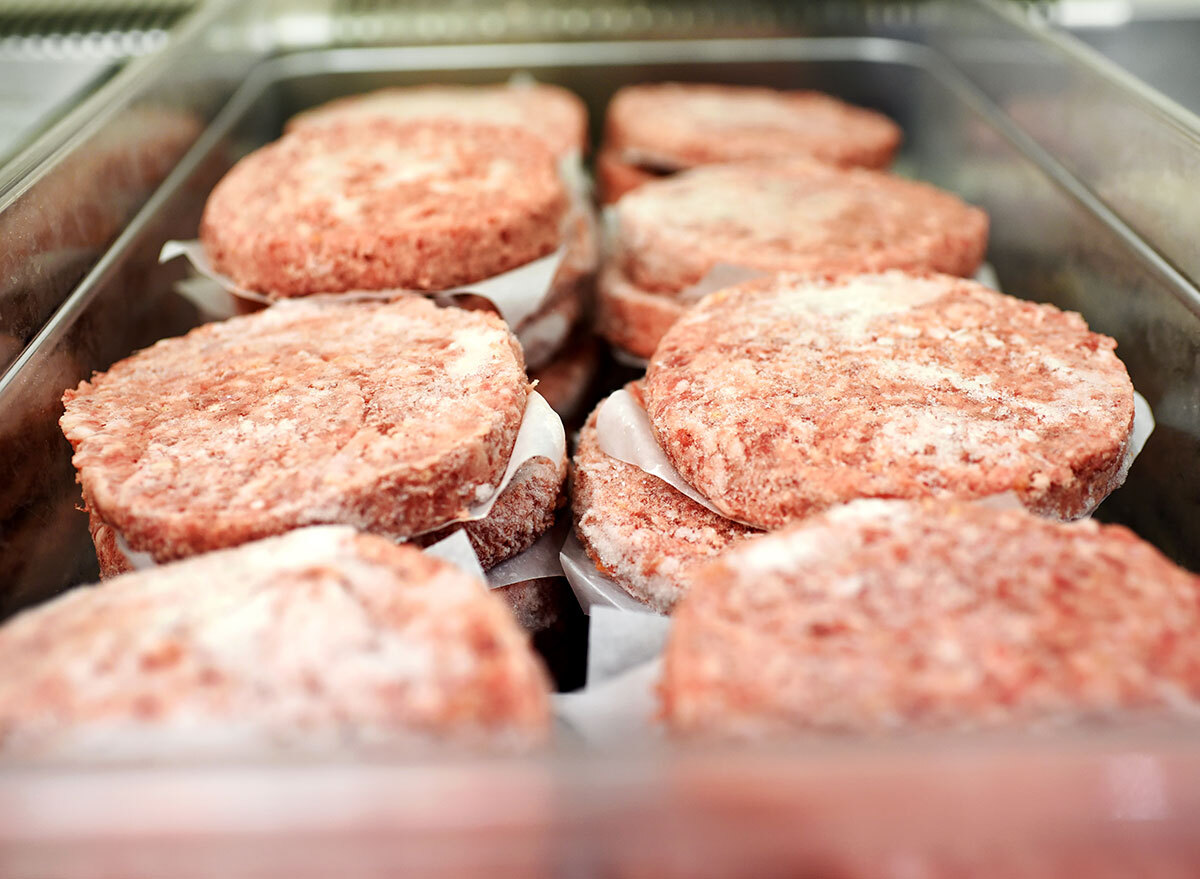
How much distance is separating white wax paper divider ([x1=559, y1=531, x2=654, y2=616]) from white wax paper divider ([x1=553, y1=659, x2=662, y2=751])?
22cm

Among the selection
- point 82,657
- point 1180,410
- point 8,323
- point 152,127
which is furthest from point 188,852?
point 152,127

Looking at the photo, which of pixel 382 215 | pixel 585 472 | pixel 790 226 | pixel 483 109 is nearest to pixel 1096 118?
pixel 790 226

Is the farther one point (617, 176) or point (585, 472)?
point (617, 176)

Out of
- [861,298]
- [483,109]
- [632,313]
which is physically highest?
[483,109]

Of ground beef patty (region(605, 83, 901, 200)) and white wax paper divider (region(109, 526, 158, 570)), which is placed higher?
ground beef patty (region(605, 83, 901, 200))

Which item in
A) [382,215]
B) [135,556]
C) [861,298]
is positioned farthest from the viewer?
[382,215]

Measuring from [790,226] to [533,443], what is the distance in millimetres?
815

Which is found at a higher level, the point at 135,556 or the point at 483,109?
the point at 483,109

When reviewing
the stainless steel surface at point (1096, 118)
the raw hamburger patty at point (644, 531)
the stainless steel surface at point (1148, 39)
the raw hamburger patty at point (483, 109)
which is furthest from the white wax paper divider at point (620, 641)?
the stainless steel surface at point (1148, 39)

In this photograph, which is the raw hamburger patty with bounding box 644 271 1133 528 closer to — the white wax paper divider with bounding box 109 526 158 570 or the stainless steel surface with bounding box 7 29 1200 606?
the stainless steel surface with bounding box 7 29 1200 606

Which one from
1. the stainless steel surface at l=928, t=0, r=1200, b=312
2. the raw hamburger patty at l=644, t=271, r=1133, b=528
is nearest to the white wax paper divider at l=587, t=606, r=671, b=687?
the raw hamburger patty at l=644, t=271, r=1133, b=528

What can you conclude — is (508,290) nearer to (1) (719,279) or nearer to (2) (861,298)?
(1) (719,279)

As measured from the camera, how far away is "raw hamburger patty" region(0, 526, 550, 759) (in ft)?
2.53

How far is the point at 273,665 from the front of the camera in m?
0.82
